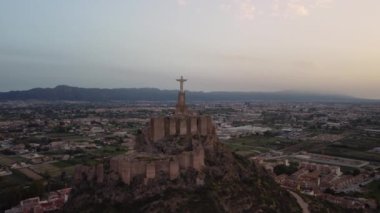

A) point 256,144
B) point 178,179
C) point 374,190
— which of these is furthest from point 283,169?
point 178,179

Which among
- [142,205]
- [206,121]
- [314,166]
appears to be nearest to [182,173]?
[142,205]

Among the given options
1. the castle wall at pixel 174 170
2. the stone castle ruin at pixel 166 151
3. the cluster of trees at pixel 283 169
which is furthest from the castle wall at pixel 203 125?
the cluster of trees at pixel 283 169

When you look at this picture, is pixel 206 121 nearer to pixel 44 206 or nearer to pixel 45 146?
pixel 44 206

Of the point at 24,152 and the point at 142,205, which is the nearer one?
the point at 142,205

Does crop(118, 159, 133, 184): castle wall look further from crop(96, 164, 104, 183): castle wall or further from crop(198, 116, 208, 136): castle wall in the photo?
crop(198, 116, 208, 136): castle wall

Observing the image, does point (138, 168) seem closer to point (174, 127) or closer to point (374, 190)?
point (174, 127)

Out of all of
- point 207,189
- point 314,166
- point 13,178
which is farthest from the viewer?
point 314,166

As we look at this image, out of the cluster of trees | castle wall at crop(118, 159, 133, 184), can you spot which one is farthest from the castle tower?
the cluster of trees

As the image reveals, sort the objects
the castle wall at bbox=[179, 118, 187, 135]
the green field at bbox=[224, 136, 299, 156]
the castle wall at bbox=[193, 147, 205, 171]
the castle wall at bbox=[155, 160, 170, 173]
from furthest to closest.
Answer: the green field at bbox=[224, 136, 299, 156] → the castle wall at bbox=[179, 118, 187, 135] → the castle wall at bbox=[193, 147, 205, 171] → the castle wall at bbox=[155, 160, 170, 173]
